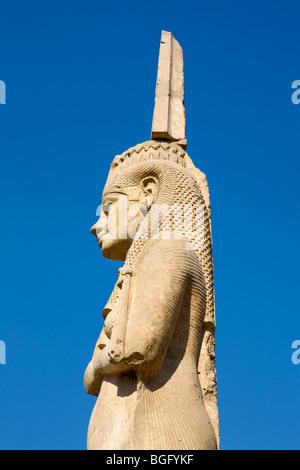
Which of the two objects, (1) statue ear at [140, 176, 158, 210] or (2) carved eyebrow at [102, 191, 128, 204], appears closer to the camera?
(1) statue ear at [140, 176, 158, 210]

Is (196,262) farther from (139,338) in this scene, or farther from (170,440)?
(170,440)

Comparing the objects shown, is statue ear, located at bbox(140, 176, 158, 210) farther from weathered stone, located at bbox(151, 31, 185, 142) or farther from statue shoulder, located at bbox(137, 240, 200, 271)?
weathered stone, located at bbox(151, 31, 185, 142)

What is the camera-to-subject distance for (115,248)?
20.7ft

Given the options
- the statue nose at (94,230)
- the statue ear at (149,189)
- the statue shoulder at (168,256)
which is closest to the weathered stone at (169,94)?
the statue ear at (149,189)

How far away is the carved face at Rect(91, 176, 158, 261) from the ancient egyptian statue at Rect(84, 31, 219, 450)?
0.03 feet

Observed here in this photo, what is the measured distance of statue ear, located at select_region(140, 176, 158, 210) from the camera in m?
6.18

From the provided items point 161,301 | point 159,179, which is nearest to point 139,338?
point 161,301

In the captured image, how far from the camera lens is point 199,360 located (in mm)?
5535

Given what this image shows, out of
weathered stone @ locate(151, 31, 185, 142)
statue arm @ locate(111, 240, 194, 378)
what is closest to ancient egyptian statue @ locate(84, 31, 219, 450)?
statue arm @ locate(111, 240, 194, 378)

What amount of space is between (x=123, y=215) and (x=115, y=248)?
330mm

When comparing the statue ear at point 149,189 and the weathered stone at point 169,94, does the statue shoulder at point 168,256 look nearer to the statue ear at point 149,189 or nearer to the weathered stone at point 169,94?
the statue ear at point 149,189

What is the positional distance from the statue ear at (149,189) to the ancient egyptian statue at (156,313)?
1 cm
